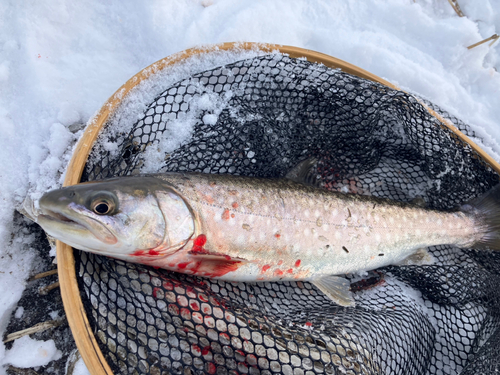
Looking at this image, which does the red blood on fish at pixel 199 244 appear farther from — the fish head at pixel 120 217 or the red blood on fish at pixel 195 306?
the red blood on fish at pixel 195 306

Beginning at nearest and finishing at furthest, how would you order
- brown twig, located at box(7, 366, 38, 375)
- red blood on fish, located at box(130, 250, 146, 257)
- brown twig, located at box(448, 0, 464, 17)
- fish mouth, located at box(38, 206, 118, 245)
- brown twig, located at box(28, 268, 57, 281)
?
fish mouth, located at box(38, 206, 118, 245)
red blood on fish, located at box(130, 250, 146, 257)
brown twig, located at box(7, 366, 38, 375)
brown twig, located at box(28, 268, 57, 281)
brown twig, located at box(448, 0, 464, 17)

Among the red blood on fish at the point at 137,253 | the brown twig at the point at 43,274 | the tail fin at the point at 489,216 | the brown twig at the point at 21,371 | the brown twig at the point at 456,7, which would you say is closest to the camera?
the red blood on fish at the point at 137,253

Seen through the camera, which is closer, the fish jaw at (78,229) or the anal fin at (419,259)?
the fish jaw at (78,229)

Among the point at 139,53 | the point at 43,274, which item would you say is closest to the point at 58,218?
the point at 43,274

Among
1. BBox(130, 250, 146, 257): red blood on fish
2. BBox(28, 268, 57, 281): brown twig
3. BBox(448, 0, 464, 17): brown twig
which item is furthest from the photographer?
BBox(448, 0, 464, 17): brown twig

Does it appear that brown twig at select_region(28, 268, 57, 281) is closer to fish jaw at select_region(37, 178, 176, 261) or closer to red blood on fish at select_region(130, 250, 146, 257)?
fish jaw at select_region(37, 178, 176, 261)

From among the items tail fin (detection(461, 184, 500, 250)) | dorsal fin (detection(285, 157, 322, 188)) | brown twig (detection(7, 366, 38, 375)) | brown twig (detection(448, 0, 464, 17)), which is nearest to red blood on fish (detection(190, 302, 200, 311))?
dorsal fin (detection(285, 157, 322, 188))

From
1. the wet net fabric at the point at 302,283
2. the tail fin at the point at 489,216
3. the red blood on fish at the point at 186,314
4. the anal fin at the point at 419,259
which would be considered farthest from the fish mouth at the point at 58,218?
the tail fin at the point at 489,216

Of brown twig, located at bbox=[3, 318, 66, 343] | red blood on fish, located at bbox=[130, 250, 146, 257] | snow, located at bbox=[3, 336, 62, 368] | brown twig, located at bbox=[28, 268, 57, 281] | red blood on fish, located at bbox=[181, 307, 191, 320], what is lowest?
snow, located at bbox=[3, 336, 62, 368]
